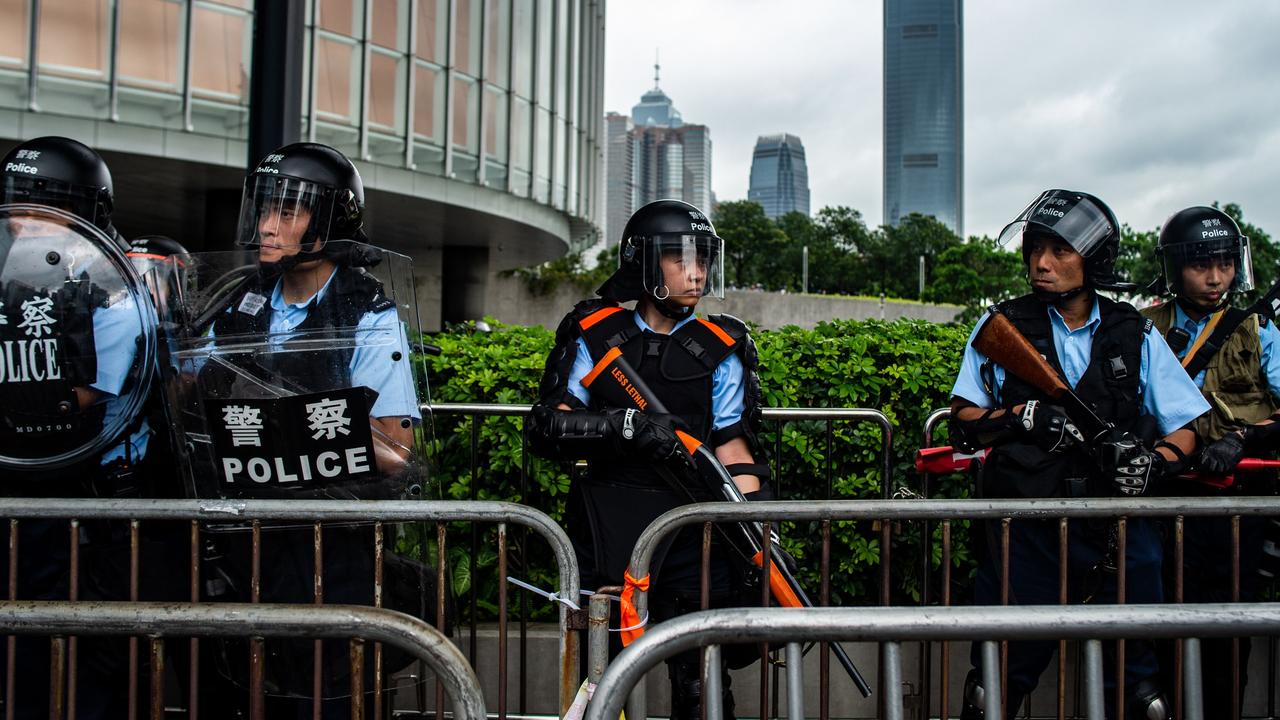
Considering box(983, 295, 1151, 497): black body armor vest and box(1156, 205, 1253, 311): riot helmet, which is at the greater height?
box(1156, 205, 1253, 311): riot helmet

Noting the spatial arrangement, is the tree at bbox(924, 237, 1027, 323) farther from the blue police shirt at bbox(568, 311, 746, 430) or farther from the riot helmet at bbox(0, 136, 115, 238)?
the riot helmet at bbox(0, 136, 115, 238)

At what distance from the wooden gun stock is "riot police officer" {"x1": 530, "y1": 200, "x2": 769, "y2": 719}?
0.94m

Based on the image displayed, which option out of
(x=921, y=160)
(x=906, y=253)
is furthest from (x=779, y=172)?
(x=906, y=253)

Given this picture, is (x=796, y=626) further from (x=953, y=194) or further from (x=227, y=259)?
(x=953, y=194)

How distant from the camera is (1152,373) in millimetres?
3443

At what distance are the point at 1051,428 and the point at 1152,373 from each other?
1.66 feet

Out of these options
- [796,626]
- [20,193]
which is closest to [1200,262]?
[796,626]

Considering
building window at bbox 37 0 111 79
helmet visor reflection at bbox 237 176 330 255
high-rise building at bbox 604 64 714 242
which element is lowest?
helmet visor reflection at bbox 237 176 330 255

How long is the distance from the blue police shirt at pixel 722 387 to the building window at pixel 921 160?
185 metres

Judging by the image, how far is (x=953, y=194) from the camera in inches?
7037

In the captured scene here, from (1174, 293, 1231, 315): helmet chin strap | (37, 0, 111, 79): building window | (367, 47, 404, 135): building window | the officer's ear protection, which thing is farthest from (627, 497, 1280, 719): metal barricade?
(367, 47, 404, 135): building window

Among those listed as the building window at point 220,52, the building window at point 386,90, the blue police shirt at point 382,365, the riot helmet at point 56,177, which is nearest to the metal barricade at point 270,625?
the blue police shirt at point 382,365

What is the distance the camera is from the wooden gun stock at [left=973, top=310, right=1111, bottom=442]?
334cm

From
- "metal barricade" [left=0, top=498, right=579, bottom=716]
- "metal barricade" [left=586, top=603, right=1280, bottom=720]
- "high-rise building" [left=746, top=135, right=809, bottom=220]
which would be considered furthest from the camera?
"high-rise building" [left=746, top=135, right=809, bottom=220]
